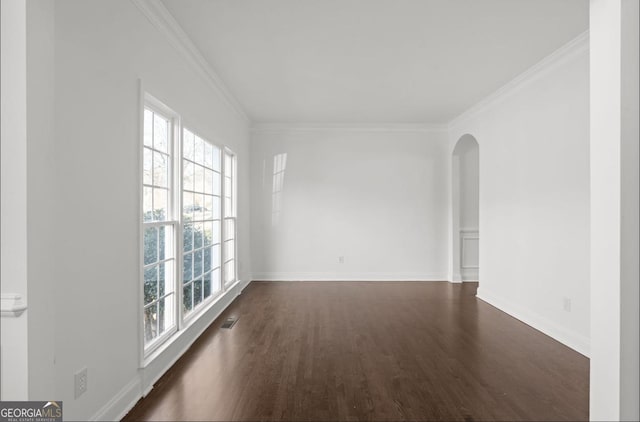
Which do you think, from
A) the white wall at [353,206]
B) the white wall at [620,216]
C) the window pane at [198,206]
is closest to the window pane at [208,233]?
the window pane at [198,206]

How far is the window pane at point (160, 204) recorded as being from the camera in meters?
2.67

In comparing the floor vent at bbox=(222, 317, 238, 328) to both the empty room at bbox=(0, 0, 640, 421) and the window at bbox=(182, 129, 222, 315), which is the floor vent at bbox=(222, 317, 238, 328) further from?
the window at bbox=(182, 129, 222, 315)

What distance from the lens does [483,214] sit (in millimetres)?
4918

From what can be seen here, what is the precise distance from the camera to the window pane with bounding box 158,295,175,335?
9.05 feet

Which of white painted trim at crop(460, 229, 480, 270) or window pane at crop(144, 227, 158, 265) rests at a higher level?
window pane at crop(144, 227, 158, 265)

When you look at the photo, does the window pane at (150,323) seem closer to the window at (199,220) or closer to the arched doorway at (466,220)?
the window at (199,220)

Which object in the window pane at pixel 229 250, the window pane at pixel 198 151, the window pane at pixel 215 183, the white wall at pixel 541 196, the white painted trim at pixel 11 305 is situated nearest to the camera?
the white painted trim at pixel 11 305

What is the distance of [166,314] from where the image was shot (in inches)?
114

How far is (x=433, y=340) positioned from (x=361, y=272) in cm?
283

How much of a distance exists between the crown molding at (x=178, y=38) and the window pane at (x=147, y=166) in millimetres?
966

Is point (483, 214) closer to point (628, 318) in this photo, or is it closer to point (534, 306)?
point (534, 306)

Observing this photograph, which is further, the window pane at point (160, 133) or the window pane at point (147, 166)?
the window pane at point (160, 133)

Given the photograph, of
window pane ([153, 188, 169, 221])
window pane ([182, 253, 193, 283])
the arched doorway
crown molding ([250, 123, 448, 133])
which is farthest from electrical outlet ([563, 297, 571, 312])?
window pane ([153, 188, 169, 221])

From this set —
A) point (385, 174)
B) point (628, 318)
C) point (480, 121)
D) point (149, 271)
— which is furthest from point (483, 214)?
point (149, 271)
